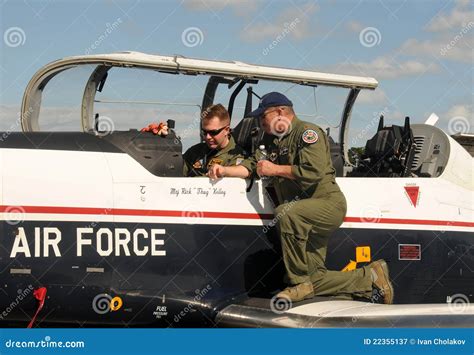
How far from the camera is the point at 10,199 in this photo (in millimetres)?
5867

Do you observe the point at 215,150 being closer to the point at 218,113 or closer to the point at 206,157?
the point at 206,157

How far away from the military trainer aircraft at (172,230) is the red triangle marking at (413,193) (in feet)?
0.04

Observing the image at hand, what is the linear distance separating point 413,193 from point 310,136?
5.01 ft

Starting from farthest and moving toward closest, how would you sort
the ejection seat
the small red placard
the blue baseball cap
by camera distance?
the ejection seat, the small red placard, the blue baseball cap

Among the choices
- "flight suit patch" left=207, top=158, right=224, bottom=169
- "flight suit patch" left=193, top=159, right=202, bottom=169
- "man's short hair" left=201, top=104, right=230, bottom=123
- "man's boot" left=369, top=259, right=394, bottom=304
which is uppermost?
"man's short hair" left=201, top=104, right=230, bottom=123

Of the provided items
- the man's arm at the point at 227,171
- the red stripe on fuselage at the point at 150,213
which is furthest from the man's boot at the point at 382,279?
the man's arm at the point at 227,171

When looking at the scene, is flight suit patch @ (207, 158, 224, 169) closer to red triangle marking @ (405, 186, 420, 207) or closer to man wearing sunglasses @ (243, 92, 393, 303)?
man wearing sunglasses @ (243, 92, 393, 303)

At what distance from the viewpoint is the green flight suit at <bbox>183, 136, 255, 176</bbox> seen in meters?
6.67

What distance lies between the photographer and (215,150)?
6.76 meters

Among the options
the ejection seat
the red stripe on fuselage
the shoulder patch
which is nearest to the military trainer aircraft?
the red stripe on fuselage

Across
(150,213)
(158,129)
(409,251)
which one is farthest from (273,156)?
(409,251)

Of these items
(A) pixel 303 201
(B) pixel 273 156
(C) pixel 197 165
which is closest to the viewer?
(A) pixel 303 201

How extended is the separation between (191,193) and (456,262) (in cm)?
291

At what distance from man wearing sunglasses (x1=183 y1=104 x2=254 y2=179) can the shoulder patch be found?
22.0 inches
